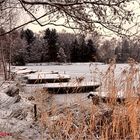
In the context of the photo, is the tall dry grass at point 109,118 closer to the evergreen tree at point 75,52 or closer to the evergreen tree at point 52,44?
the evergreen tree at point 75,52

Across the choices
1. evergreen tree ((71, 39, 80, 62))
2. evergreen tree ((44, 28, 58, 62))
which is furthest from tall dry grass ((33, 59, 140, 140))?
evergreen tree ((44, 28, 58, 62))

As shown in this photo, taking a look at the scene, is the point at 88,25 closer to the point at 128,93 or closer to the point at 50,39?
the point at 128,93

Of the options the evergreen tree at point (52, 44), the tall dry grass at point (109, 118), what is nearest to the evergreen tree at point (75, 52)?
the evergreen tree at point (52, 44)

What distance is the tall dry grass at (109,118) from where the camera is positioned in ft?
17.2

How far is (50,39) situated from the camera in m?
78.2

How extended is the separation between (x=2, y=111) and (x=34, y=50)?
73115 millimetres

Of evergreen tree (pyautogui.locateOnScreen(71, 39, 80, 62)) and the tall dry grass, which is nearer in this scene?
the tall dry grass

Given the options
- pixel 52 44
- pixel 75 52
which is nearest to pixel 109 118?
pixel 75 52

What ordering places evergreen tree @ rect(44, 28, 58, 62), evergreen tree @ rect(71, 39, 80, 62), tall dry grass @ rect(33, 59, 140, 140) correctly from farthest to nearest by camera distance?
evergreen tree @ rect(44, 28, 58, 62) < evergreen tree @ rect(71, 39, 80, 62) < tall dry grass @ rect(33, 59, 140, 140)

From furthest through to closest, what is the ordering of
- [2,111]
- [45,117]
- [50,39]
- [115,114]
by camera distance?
1. [50,39]
2. [2,111]
3. [45,117]
4. [115,114]

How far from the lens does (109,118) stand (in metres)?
6.29

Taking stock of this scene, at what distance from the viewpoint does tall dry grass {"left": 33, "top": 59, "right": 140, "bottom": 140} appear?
5.24 m

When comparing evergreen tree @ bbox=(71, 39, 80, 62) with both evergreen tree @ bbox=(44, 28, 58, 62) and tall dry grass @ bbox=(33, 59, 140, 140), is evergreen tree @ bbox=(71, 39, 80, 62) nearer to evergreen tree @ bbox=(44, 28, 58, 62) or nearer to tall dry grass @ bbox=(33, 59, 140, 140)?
evergreen tree @ bbox=(44, 28, 58, 62)

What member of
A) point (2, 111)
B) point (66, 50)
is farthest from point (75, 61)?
point (2, 111)
